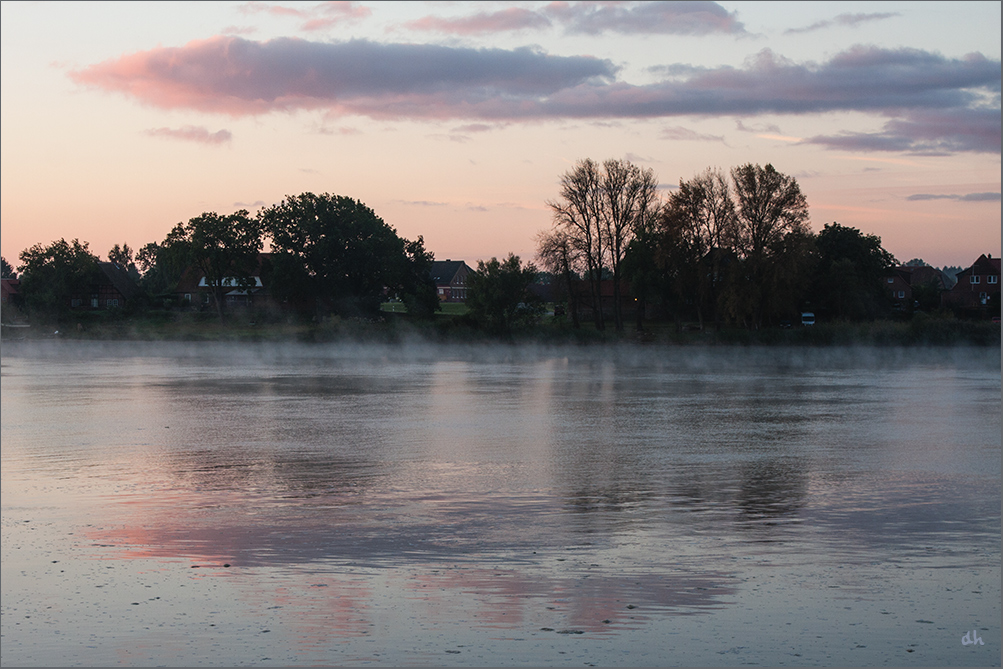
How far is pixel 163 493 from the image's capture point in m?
13.5

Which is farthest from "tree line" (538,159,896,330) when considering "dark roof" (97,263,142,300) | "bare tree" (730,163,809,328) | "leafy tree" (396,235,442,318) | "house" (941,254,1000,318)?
"dark roof" (97,263,142,300)

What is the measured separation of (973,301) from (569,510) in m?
117

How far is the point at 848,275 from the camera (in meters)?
80.4

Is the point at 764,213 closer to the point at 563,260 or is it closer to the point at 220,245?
the point at 563,260

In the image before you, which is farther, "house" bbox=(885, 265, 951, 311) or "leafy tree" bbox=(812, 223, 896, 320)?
"house" bbox=(885, 265, 951, 311)

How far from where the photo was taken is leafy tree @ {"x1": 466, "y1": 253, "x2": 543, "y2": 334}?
71.6 metres

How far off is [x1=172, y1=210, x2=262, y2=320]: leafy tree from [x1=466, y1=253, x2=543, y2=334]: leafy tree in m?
33.9

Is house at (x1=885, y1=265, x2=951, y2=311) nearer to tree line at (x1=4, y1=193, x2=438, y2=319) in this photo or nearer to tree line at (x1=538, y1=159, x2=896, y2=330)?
tree line at (x1=538, y1=159, x2=896, y2=330)

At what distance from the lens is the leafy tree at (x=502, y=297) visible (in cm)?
7162

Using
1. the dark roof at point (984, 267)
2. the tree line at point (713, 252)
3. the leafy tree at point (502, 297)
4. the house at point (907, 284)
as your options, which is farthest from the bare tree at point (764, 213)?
the dark roof at point (984, 267)

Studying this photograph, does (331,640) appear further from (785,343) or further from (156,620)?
(785,343)

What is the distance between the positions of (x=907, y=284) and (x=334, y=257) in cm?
7908

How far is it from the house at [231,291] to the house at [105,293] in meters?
5.65

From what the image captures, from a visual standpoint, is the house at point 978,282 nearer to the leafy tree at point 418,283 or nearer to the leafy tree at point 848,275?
the leafy tree at point 848,275
